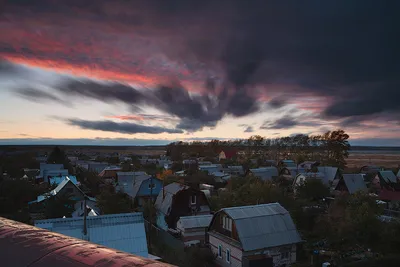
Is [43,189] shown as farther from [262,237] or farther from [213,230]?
[262,237]

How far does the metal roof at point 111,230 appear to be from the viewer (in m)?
15.7

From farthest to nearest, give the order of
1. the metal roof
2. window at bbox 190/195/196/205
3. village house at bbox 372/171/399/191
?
village house at bbox 372/171/399/191 < window at bbox 190/195/196/205 < the metal roof

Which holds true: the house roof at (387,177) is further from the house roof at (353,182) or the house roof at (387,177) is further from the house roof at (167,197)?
the house roof at (167,197)

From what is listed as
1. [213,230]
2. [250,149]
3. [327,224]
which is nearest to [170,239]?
[213,230]

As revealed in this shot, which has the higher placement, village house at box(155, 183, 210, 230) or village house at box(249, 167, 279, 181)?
village house at box(249, 167, 279, 181)

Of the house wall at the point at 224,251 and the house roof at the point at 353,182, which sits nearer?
the house wall at the point at 224,251

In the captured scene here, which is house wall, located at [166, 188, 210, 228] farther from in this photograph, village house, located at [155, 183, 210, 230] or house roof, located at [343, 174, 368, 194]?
house roof, located at [343, 174, 368, 194]

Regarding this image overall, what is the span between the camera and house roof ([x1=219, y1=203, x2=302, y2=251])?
1819 centimetres

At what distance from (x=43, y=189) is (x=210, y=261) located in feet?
83.4

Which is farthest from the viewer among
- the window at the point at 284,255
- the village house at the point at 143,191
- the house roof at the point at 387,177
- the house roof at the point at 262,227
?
the house roof at the point at 387,177

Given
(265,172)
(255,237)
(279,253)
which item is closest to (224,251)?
(255,237)

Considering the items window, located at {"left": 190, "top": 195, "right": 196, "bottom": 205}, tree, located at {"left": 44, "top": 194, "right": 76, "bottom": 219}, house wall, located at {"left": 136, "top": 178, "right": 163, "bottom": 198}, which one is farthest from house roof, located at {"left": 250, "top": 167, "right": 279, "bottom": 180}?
tree, located at {"left": 44, "top": 194, "right": 76, "bottom": 219}

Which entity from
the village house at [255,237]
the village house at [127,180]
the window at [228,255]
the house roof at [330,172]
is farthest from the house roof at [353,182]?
the village house at [127,180]

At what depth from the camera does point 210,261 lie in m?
19.6
